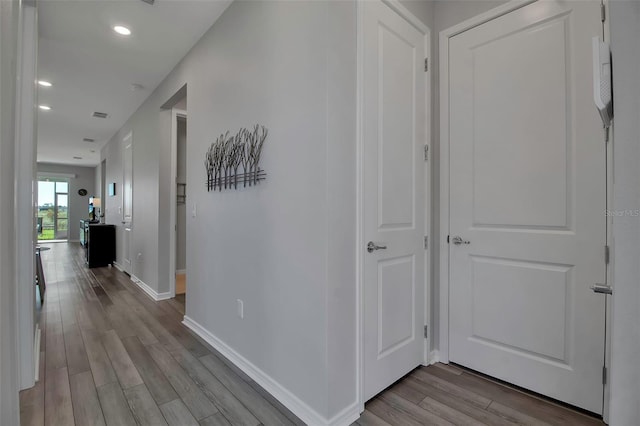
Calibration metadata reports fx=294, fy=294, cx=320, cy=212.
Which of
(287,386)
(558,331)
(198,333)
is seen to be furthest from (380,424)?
(198,333)

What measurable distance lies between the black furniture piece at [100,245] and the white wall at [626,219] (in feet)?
23.1

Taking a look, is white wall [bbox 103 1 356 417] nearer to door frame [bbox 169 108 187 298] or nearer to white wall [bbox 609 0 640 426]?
white wall [bbox 609 0 640 426]

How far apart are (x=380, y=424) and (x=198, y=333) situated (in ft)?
5.83

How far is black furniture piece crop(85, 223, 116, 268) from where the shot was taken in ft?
18.5

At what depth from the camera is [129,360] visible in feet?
7.06

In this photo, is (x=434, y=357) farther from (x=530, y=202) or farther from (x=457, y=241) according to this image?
(x=530, y=202)

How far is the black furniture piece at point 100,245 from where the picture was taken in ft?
18.5

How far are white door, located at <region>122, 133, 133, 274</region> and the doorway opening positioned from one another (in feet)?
24.7

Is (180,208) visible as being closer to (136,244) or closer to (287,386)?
(136,244)

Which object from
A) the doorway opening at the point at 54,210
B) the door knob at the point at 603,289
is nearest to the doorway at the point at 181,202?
the door knob at the point at 603,289

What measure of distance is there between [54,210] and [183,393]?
12.1 m

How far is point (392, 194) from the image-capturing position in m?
1.81

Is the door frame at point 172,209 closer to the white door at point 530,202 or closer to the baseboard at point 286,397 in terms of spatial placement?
the baseboard at point 286,397

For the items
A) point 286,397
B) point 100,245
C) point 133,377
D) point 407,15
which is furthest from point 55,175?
point 407,15
